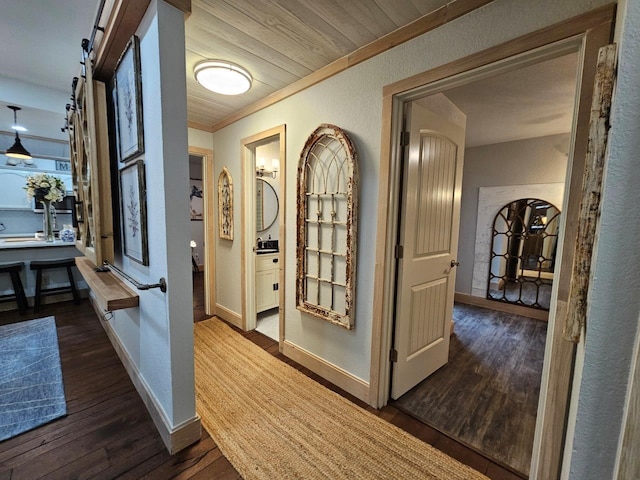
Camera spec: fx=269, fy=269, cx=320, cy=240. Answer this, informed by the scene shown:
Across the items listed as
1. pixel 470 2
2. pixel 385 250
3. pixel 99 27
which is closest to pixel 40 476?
pixel 385 250

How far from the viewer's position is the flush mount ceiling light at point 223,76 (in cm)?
182

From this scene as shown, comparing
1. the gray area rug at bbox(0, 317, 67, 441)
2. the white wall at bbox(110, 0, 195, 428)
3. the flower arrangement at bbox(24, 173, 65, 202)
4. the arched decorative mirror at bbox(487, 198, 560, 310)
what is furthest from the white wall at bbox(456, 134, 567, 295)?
the flower arrangement at bbox(24, 173, 65, 202)

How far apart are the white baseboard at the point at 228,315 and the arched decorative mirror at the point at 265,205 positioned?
3.52 ft

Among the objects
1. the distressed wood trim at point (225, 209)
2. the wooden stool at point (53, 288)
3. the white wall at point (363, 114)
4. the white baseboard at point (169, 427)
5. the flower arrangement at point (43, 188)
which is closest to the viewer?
the white wall at point (363, 114)

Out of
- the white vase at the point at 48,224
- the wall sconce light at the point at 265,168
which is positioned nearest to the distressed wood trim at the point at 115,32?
the wall sconce light at the point at 265,168

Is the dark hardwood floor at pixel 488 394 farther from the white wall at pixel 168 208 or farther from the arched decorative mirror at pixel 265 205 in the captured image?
the arched decorative mirror at pixel 265 205

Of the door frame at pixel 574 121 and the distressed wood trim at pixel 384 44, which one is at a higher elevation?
the distressed wood trim at pixel 384 44

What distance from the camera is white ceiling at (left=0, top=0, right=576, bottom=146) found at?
5.66ft

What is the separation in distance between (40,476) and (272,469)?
1135 mm

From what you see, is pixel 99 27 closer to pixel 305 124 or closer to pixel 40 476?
pixel 305 124

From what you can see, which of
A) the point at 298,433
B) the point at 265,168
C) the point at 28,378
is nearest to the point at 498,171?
the point at 265,168

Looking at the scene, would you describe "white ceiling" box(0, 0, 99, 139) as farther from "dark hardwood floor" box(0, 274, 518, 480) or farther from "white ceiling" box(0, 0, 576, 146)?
"dark hardwood floor" box(0, 274, 518, 480)

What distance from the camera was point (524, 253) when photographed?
362 cm

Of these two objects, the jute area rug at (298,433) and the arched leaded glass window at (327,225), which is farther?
the arched leaded glass window at (327,225)
